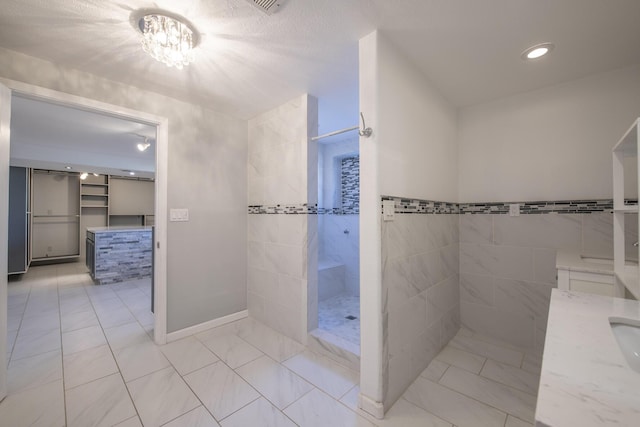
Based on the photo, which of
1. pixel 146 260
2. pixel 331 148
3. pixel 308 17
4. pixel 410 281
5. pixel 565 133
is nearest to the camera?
pixel 308 17

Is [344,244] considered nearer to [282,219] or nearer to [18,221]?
[282,219]

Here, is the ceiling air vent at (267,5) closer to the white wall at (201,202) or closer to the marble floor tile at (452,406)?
the white wall at (201,202)

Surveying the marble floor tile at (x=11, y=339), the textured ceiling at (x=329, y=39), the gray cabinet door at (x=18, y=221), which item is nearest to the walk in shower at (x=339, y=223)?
the textured ceiling at (x=329, y=39)

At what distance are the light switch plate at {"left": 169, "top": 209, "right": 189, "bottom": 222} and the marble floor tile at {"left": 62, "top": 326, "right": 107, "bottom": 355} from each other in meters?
1.27

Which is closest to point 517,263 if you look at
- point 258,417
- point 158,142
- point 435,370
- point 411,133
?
point 435,370

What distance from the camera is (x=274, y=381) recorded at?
1.75 m

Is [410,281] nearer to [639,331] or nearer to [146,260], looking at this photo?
[639,331]

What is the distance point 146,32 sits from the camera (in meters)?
1.37

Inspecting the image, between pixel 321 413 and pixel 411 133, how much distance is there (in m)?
1.86

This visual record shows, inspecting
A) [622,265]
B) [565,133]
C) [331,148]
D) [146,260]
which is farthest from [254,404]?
[146,260]

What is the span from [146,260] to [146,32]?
4.34 meters

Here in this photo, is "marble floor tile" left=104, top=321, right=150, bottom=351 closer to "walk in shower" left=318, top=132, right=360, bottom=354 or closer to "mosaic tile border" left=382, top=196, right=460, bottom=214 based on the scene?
"walk in shower" left=318, top=132, right=360, bottom=354

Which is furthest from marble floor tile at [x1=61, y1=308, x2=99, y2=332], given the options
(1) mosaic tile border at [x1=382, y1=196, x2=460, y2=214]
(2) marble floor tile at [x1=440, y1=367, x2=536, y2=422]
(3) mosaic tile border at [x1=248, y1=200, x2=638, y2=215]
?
(2) marble floor tile at [x1=440, y1=367, x2=536, y2=422]

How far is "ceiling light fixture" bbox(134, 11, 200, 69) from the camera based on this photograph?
1356 millimetres
